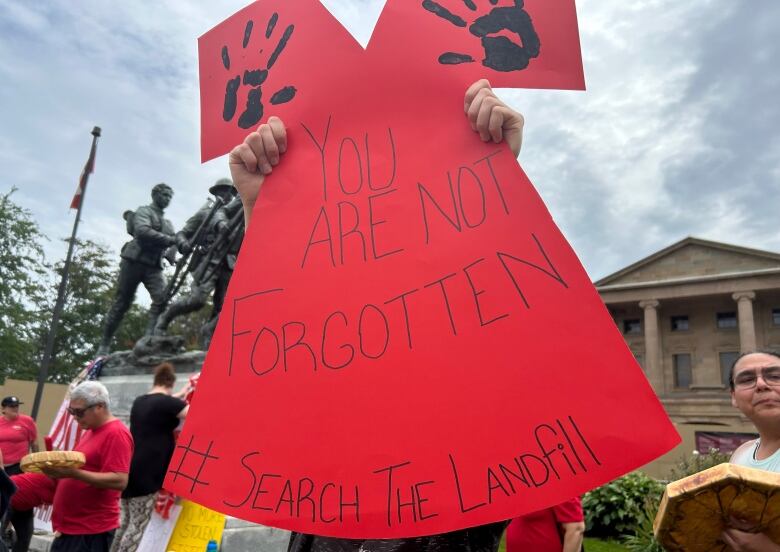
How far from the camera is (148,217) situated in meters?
9.90

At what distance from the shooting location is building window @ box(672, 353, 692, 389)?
45.6m

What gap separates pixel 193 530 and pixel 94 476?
154 cm

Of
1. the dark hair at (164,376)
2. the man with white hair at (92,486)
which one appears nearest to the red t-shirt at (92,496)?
the man with white hair at (92,486)

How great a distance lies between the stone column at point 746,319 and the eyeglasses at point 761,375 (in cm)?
4441

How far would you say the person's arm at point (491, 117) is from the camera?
1320 mm

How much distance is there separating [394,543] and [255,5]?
5.03ft

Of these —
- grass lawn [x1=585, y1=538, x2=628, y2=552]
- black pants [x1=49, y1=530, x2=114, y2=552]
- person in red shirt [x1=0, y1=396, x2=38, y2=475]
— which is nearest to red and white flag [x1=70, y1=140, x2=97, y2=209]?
person in red shirt [x1=0, y1=396, x2=38, y2=475]

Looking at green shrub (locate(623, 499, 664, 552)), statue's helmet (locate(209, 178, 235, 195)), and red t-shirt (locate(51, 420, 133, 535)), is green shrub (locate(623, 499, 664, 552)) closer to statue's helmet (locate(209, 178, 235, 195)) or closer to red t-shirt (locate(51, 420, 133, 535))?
red t-shirt (locate(51, 420, 133, 535))

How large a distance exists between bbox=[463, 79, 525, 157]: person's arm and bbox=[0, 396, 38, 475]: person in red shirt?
281 inches

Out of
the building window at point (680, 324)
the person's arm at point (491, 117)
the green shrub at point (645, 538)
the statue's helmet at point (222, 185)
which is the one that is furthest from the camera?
the building window at point (680, 324)

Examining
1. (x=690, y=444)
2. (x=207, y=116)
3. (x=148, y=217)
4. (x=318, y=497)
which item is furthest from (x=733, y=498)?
(x=690, y=444)

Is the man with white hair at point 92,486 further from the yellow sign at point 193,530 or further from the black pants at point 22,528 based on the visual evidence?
the black pants at point 22,528

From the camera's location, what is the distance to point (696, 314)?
46.1m

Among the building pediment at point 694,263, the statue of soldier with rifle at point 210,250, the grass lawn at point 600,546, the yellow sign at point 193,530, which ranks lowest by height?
the grass lawn at point 600,546
